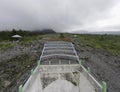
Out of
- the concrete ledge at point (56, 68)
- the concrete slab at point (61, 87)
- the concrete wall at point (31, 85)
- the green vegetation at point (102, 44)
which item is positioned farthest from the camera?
the green vegetation at point (102, 44)

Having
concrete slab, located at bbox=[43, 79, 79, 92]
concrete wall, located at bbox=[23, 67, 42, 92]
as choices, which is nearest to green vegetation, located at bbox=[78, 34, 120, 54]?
concrete slab, located at bbox=[43, 79, 79, 92]

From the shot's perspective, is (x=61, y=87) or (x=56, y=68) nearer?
(x=61, y=87)

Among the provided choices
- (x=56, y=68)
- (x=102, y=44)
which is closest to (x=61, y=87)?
(x=56, y=68)

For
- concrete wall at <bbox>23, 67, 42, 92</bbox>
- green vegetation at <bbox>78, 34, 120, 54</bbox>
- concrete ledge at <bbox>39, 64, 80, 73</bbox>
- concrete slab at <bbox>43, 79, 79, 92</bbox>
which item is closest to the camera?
concrete wall at <bbox>23, 67, 42, 92</bbox>

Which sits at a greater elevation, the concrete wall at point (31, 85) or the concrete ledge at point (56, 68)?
the concrete wall at point (31, 85)

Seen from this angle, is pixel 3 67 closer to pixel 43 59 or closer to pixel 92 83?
pixel 43 59

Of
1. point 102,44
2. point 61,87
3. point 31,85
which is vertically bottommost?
point 102,44

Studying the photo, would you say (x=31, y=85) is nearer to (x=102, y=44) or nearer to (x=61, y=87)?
(x=61, y=87)

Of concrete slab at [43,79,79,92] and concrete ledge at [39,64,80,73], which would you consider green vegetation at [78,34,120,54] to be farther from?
concrete slab at [43,79,79,92]

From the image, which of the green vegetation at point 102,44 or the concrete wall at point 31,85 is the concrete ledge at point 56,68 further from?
the green vegetation at point 102,44

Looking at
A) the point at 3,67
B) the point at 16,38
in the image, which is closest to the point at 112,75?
the point at 3,67

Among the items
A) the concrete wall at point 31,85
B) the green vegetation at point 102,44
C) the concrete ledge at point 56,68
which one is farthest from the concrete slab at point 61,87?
the green vegetation at point 102,44

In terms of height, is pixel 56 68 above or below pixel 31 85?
below

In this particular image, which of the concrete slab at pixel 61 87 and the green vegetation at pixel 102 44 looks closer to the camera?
the concrete slab at pixel 61 87
